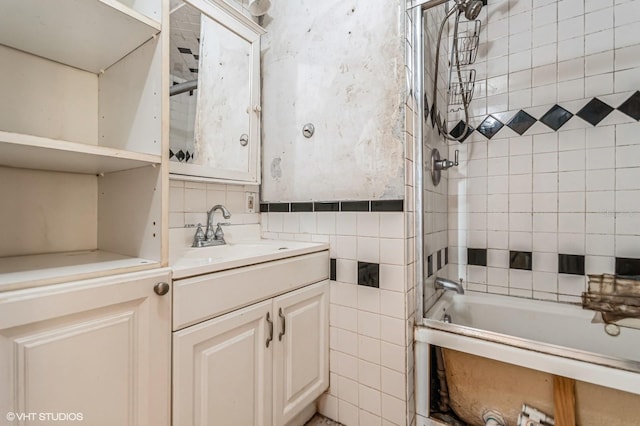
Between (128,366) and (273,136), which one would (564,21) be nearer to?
(273,136)

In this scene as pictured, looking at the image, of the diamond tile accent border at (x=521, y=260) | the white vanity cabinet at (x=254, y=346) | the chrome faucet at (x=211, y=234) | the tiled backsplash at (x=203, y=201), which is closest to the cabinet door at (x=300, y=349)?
the white vanity cabinet at (x=254, y=346)

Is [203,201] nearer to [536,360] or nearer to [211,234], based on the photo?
[211,234]

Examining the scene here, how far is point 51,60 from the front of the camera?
3.16ft

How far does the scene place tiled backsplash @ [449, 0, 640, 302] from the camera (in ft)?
5.22

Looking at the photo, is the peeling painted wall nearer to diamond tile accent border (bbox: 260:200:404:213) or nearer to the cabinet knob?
diamond tile accent border (bbox: 260:200:404:213)

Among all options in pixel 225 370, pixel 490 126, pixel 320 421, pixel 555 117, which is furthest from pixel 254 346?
pixel 555 117

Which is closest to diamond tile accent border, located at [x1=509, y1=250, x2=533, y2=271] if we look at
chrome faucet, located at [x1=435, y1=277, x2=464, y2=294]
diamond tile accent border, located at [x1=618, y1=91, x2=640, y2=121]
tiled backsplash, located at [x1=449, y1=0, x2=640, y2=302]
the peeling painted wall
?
tiled backsplash, located at [x1=449, y1=0, x2=640, y2=302]

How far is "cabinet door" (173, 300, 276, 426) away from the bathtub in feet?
2.30

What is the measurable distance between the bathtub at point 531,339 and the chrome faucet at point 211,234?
1.04m

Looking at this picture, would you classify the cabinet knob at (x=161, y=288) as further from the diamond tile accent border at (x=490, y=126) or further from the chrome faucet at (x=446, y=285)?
the diamond tile accent border at (x=490, y=126)

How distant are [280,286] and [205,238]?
50 centimetres

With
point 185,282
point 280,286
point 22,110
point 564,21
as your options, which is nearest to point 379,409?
point 280,286

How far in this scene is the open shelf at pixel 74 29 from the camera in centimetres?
76

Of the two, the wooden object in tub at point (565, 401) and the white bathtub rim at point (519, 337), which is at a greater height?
the white bathtub rim at point (519, 337)
